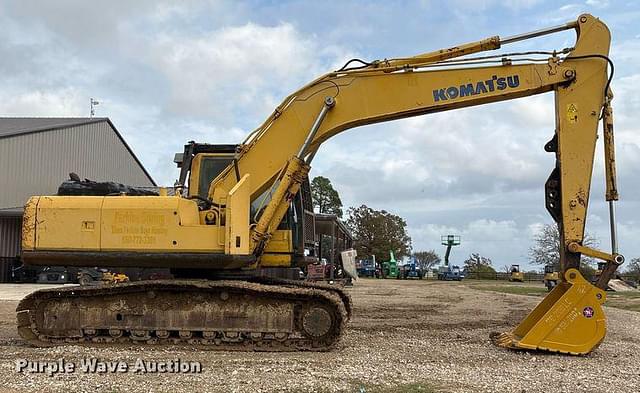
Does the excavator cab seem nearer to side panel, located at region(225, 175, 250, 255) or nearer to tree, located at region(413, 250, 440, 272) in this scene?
side panel, located at region(225, 175, 250, 255)

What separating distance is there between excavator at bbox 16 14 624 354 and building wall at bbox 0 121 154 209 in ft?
86.8

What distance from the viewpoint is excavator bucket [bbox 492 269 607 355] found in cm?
931

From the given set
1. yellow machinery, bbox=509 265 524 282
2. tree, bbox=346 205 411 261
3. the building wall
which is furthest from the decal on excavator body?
tree, bbox=346 205 411 261

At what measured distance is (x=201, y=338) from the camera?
32.1 feet

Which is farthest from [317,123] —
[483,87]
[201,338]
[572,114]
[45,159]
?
[45,159]

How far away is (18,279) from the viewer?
107 ft

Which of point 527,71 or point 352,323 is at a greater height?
point 527,71

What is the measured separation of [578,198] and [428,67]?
3161mm

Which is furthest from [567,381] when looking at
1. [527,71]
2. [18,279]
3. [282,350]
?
[18,279]

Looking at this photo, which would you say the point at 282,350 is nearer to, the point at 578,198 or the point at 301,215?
the point at 301,215

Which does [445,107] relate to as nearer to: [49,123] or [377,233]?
[49,123]

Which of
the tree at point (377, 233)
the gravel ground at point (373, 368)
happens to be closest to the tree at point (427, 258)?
the tree at point (377, 233)

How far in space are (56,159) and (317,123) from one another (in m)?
31.1

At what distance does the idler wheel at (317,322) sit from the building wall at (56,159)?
93.8ft
